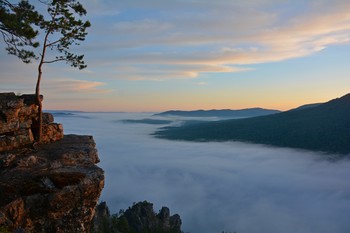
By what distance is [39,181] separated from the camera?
27391mm

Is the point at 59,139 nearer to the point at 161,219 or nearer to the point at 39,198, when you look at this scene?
the point at 39,198

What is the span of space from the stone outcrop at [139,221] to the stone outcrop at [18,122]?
109662mm

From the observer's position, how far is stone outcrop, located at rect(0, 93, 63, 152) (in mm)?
31936

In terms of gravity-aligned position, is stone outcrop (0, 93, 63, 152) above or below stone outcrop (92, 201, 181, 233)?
above

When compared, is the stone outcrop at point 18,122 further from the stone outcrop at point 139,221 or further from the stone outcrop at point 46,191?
the stone outcrop at point 139,221

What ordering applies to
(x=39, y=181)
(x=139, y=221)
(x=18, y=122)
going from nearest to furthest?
1. (x=39, y=181)
2. (x=18, y=122)
3. (x=139, y=221)

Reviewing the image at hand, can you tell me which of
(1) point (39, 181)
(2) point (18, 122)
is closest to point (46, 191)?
(1) point (39, 181)

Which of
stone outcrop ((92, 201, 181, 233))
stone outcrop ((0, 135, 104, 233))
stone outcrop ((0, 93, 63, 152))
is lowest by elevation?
stone outcrop ((92, 201, 181, 233))

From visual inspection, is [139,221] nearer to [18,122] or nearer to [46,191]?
[18,122]

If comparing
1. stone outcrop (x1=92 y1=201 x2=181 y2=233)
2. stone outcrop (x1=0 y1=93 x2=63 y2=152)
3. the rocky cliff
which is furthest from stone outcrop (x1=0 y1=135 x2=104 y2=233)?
stone outcrop (x1=92 y1=201 x2=181 y2=233)

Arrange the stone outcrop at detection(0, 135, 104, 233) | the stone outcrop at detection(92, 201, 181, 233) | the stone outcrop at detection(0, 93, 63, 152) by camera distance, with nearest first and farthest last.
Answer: the stone outcrop at detection(0, 135, 104, 233) < the stone outcrop at detection(0, 93, 63, 152) < the stone outcrop at detection(92, 201, 181, 233)

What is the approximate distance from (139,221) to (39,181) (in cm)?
13957

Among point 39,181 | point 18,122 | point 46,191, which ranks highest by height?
point 18,122

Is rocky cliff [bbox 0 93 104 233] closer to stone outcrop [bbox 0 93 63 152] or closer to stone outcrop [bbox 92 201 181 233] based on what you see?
stone outcrop [bbox 0 93 63 152]
